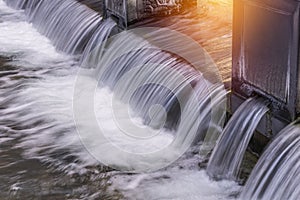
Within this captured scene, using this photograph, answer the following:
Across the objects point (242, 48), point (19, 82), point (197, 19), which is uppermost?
point (242, 48)

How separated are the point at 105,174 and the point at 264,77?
1.40 m

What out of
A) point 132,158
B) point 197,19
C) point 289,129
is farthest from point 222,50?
point 289,129

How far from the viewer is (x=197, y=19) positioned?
7152 mm

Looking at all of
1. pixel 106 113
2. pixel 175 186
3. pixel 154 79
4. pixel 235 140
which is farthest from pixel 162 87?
pixel 175 186

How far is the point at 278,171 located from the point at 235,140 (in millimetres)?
599

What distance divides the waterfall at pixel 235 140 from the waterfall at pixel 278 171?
294mm

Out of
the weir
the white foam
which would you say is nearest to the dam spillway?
the white foam

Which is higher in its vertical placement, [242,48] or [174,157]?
[242,48]

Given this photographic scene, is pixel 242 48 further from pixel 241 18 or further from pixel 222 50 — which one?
pixel 222 50

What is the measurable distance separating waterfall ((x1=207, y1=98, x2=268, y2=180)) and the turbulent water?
105 mm

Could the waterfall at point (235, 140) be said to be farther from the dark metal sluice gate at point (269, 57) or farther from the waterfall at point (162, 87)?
the waterfall at point (162, 87)

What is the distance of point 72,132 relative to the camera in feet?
18.5

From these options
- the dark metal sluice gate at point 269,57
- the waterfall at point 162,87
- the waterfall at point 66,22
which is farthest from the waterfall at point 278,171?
the waterfall at point 66,22

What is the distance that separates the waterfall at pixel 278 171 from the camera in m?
4.02
